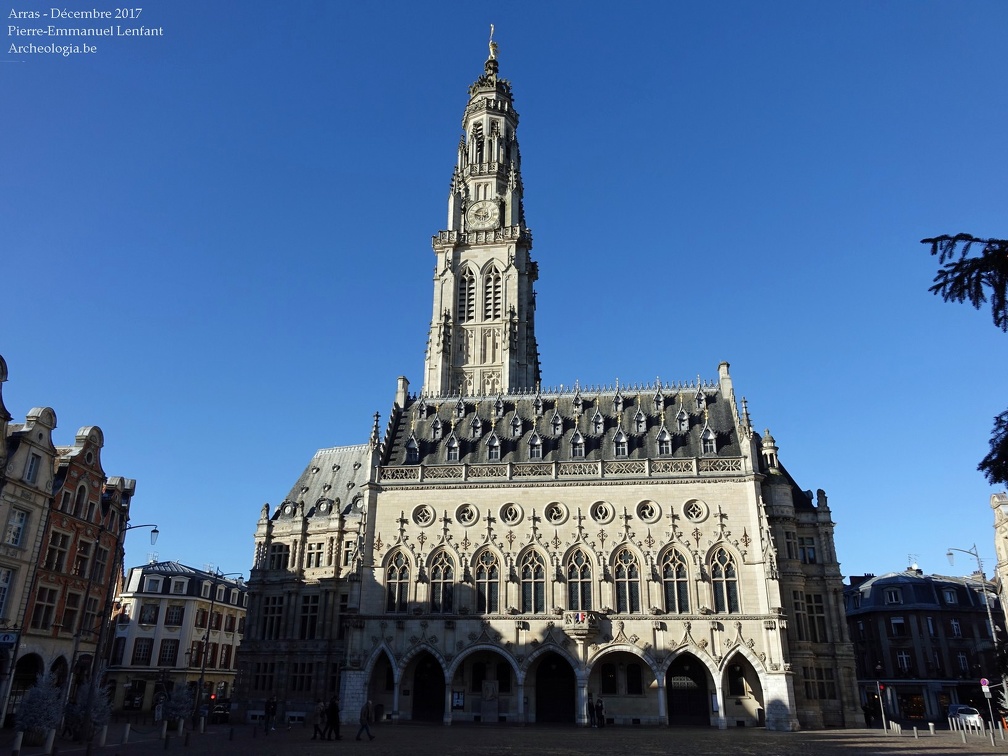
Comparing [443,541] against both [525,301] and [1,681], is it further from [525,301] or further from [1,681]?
[525,301]

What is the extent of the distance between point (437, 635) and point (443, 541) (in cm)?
554

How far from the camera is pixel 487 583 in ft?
144

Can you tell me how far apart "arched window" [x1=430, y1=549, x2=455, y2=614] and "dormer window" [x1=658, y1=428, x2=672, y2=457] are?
1479cm

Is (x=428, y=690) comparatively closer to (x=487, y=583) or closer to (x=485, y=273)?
(x=487, y=583)

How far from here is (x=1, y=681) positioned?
34.2m

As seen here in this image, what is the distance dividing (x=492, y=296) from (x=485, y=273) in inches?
113

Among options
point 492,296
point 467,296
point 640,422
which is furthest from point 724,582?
point 467,296

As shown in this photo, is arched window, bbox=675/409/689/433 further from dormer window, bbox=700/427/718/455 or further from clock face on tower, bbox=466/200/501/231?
clock face on tower, bbox=466/200/501/231

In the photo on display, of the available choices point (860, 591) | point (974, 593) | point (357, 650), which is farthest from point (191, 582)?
point (974, 593)

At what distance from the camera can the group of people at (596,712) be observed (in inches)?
1537

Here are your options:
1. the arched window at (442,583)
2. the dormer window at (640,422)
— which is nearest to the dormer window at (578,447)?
the dormer window at (640,422)

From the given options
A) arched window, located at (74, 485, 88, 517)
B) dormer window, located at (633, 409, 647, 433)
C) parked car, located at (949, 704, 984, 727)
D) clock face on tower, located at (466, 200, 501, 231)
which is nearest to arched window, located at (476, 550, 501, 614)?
dormer window, located at (633, 409, 647, 433)

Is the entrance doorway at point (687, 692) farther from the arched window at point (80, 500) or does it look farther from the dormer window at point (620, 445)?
the arched window at point (80, 500)

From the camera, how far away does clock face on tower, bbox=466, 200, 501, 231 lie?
80.2 m
